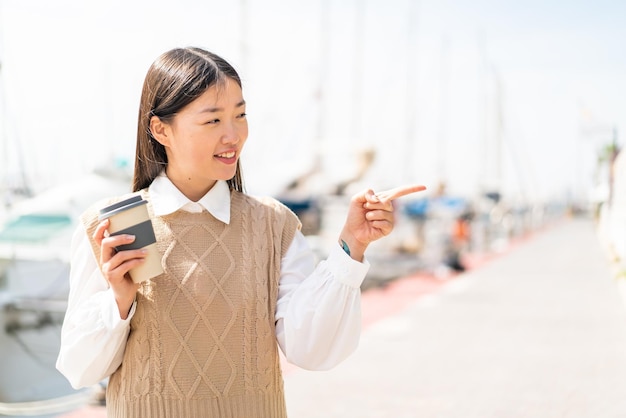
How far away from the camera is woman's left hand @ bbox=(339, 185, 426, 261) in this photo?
1597 millimetres

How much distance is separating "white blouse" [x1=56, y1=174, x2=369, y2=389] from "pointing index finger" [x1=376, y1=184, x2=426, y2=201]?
0.50 ft

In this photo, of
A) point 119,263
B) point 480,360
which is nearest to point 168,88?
point 119,263

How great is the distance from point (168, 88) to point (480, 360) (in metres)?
5.31

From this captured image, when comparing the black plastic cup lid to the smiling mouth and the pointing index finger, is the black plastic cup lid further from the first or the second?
the pointing index finger

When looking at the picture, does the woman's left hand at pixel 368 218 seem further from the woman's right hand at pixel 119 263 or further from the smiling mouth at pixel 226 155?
the woman's right hand at pixel 119 263

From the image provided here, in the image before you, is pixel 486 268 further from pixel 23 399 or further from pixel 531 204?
pixel 531 204

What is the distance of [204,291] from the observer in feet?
5.19

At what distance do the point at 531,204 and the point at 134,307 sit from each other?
3966cm

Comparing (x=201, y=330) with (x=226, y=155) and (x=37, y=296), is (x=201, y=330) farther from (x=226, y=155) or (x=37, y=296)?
(x=37, y=296)

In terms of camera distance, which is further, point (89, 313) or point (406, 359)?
→ point (406, 359)

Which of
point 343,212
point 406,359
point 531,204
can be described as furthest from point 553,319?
point 531,204

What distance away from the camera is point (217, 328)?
158 centimetres

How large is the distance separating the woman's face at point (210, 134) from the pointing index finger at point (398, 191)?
0.34m

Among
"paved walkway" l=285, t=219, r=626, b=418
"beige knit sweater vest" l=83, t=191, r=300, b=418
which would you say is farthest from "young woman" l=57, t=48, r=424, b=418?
"paved walkway" l=285, t=219, r=626, b=418
